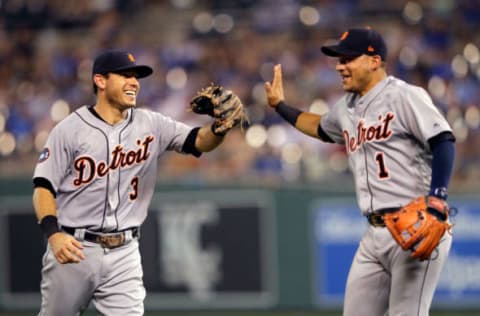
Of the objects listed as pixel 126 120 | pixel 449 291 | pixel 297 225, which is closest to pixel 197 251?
pixel 297 225

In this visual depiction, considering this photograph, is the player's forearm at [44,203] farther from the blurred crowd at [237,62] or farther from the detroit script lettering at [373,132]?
the blurred crowd at [237,62]

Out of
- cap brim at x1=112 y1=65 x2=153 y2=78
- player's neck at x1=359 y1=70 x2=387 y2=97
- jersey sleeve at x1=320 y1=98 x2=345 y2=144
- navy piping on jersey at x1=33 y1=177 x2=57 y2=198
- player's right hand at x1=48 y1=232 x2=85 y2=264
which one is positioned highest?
cap brim at x1=112 y1=65 x2=153 y2=78

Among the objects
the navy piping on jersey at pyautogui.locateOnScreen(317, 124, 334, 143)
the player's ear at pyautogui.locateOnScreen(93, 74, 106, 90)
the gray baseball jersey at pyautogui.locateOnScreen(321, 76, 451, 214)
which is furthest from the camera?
the navy piping on jersey at pyautogui.locateOnScreen(317, 124, 334, 143)

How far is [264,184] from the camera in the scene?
33.2ft

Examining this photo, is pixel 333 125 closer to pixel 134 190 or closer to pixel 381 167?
pixel 381 167

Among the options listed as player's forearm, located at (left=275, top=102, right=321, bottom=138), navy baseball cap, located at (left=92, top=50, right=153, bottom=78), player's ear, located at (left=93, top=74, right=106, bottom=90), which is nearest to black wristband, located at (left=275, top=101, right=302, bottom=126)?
player's forearm, located at (left=275, top=102, right=321, bottom=138)

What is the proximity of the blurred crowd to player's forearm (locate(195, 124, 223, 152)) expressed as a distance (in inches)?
175

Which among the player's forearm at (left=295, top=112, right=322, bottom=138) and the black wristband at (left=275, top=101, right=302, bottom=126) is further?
the black wristband at (left=275, top=101, right=302, bottom=126)

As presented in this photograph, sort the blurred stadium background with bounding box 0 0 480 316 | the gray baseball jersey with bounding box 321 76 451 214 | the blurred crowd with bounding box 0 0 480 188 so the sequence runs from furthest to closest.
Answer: the blurred crowd with bounding box 0 0 480 188 < the blurred stadium background with bounding box 0 0 480 316 < the gray baseball jersey with bounding box 321 76 451 214

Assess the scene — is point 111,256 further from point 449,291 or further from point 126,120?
point 449,291

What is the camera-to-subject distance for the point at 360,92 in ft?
18.0

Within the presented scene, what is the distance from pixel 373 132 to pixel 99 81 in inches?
62.9

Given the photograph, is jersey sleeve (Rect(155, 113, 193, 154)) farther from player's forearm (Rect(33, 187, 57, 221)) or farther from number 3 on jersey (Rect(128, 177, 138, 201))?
player's forearm (Rect(33, 187, 57, 221))

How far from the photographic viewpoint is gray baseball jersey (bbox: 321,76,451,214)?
5168 mm
